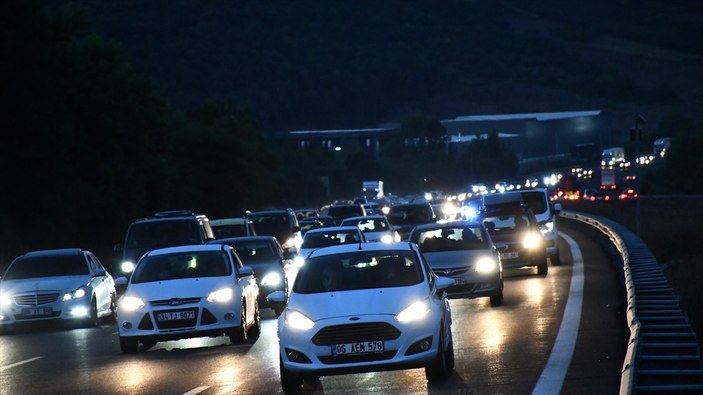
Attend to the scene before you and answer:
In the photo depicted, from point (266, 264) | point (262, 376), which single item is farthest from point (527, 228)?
point (262, 376)

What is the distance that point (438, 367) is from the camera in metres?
15.1

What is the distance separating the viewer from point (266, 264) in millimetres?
28312

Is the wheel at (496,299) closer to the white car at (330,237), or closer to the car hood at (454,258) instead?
the car hood at (454,258)

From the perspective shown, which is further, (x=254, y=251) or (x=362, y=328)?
(x=254, y=251)

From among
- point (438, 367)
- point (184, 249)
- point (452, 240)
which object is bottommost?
point (438, 367)

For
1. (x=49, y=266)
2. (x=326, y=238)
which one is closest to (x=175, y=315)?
(x=49, y=266)

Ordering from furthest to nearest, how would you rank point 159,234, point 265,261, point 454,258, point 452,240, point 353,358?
1. point 159,234
2. point 265,261
3. point 452,240
4. point 454,258
5. point 353,358

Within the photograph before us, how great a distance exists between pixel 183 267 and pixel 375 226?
840 inches

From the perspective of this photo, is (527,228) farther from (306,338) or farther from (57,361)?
(306,338)

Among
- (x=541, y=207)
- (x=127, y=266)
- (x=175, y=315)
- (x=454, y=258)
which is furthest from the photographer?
(x=541, y=207)

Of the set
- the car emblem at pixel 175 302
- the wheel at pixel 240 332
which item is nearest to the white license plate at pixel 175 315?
the car emblem at pixel 175 302

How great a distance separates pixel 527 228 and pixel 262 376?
58.9 feet

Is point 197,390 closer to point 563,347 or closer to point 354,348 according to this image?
point 354,348

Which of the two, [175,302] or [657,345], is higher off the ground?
[175,302]
